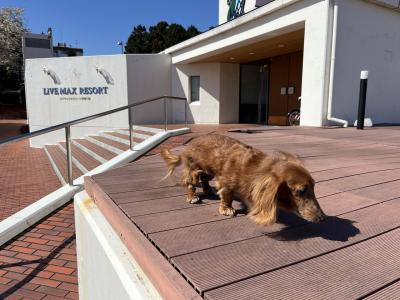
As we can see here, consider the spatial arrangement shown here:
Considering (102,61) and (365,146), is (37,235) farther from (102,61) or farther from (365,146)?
(102,61)

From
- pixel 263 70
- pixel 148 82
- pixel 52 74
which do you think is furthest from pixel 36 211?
pixel 52 74

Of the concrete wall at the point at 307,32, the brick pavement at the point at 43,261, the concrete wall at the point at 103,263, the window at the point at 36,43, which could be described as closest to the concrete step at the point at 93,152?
the brick pavement at the point at 43,261

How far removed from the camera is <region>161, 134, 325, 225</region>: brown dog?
5.38ft

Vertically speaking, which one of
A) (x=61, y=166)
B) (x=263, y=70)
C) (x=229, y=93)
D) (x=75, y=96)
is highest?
(x=263, y=70)

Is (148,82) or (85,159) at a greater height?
(148,82)

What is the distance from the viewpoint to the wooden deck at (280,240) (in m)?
1.31

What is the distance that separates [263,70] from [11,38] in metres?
26.5

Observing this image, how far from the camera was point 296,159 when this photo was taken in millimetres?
1955

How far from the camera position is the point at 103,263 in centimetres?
205

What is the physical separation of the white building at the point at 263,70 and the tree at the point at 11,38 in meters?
16.9

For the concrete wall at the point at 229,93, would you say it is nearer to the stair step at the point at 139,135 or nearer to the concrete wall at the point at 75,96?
the concrete wall at the point at 75,96

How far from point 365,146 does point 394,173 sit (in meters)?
1.94

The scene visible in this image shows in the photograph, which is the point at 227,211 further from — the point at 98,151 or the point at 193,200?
the point at 98,151

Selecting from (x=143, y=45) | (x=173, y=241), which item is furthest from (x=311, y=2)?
(x=143, y=45)
